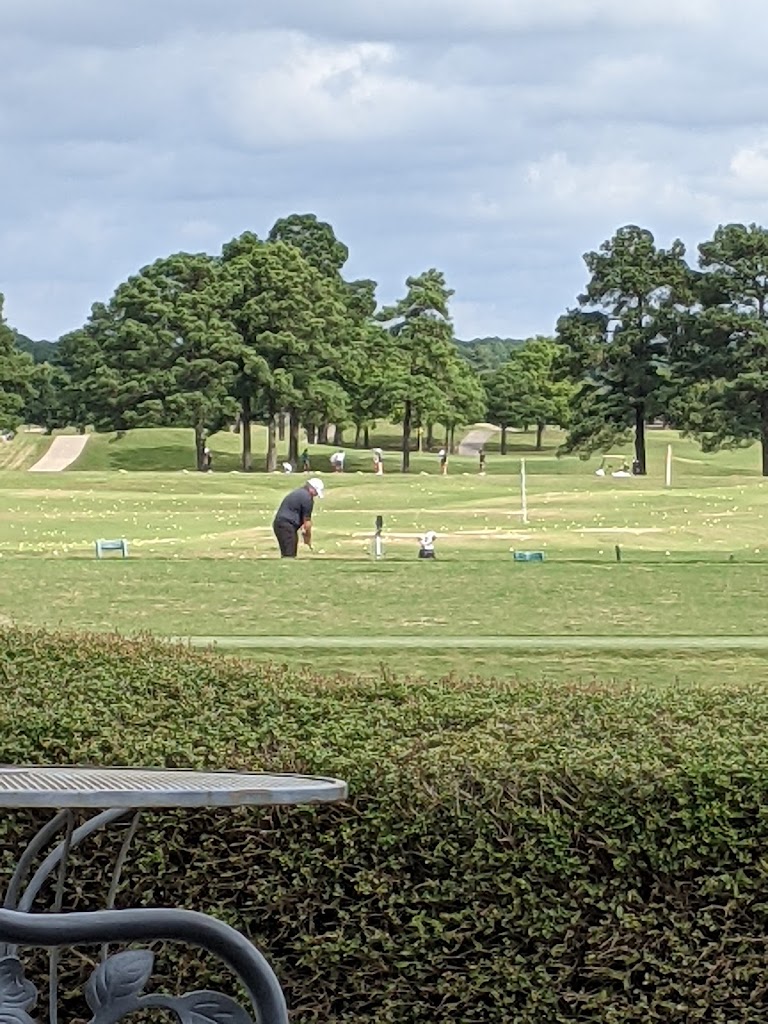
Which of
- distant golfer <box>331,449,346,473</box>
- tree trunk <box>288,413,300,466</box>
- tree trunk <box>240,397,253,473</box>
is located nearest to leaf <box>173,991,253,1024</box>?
distant golfer <box>331,449,346,473</box>

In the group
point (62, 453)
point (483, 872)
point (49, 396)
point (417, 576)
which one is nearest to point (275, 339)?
point (62, 453)

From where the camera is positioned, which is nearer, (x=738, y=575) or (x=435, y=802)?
(x=435, y=802)

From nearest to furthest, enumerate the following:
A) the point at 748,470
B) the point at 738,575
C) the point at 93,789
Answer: the point at 93,789 → the point at 738,575 → the point at 748,470

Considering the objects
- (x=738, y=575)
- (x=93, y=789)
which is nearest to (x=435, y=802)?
(x=93, y=789)

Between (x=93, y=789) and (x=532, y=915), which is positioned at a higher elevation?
(x=93, y=789)

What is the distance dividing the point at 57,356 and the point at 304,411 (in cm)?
1766

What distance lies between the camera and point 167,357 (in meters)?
48.3

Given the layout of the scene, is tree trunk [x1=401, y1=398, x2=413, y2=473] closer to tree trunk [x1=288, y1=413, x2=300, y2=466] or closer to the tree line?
the tree line

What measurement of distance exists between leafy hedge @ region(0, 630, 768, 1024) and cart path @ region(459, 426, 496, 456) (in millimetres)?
62000

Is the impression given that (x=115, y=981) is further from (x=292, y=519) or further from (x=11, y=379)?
(x=11, y=379)

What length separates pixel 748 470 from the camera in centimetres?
4956

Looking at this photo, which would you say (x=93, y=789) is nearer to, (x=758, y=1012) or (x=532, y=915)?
(x=532, y=915)

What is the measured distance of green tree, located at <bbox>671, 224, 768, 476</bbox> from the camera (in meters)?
42.1

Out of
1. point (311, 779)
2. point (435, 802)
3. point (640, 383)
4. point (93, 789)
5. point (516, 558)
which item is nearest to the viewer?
point (93, 789)
